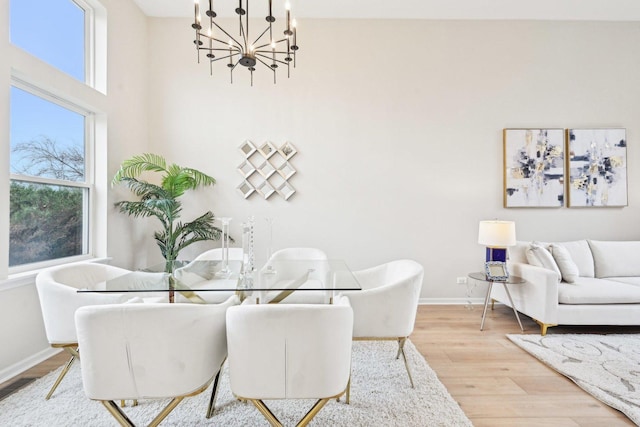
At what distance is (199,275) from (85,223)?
1.81 meters

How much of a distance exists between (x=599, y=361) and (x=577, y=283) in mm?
891

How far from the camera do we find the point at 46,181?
260cm

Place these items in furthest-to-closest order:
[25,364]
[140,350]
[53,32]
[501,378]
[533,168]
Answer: [533,168], [53,32], [25,364], [501,378], [140,350]

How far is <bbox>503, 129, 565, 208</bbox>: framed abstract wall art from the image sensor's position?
12.6 ft

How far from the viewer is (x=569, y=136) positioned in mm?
3857

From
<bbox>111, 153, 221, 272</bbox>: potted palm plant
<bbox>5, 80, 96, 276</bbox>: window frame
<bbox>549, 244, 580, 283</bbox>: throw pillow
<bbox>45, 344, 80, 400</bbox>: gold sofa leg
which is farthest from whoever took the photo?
<bbox>111, 153, 221, 272</bbox>: potted palm plant

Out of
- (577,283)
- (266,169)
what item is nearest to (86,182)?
(266,169)

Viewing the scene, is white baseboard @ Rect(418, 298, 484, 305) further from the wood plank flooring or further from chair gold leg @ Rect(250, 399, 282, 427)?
chair gold leg @ Rect(250, 399, 282, 427)

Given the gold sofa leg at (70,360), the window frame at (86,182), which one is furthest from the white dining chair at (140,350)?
the window frame at (86,182)

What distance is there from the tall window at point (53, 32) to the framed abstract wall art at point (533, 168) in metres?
4.67

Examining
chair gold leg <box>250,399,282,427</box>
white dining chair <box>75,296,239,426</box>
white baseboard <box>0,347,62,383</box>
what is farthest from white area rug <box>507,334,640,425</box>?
white baseboard <box>0,347,62,383</box>

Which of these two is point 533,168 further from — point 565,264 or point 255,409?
point 255,409

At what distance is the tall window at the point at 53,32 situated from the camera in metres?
2.39

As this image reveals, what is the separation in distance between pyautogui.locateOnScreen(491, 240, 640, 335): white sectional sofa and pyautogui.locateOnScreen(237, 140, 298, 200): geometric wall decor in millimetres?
2601
